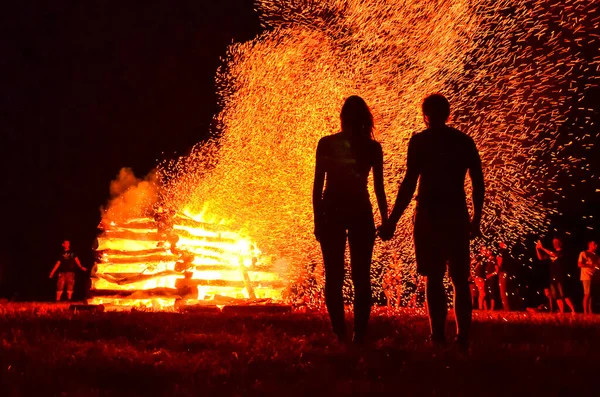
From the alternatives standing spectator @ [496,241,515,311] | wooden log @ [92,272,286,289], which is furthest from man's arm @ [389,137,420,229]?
standing spectator @ [496,241,515,311]

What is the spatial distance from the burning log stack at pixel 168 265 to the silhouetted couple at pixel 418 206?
683cm

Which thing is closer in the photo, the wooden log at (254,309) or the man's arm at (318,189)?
the man's arm at (318,189)

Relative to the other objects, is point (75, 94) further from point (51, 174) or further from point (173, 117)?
point (173, 117)

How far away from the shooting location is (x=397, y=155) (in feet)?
45.2

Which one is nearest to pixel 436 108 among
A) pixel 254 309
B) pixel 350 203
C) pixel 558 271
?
pixel 350 203

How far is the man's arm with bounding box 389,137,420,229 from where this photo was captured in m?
5.60

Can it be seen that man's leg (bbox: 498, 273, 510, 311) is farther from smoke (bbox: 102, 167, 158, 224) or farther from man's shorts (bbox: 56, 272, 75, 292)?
man's shorts (bbox: 56, 272, 75, 292)

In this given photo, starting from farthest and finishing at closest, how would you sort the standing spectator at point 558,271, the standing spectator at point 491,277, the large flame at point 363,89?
1. the standing spectator at point 491,277
2. the standing spectator at point 558,271
3. the large flame at point 363,89

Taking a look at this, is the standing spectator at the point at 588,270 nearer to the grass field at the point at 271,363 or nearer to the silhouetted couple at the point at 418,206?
the grass field at the point at 271,363

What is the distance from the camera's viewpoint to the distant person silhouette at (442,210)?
546 cm

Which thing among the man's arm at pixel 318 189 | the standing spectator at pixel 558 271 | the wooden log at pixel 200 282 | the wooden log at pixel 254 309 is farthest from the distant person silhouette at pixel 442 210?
the standing spectator at pixel 558 271

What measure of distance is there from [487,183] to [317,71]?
4.42m

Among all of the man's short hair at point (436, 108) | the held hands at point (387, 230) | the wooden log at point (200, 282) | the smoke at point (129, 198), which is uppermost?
the smoke at point (129, 198)

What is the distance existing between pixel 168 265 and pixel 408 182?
8241 mm
